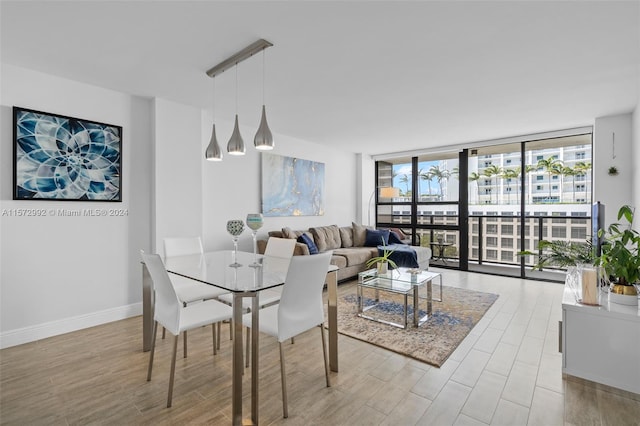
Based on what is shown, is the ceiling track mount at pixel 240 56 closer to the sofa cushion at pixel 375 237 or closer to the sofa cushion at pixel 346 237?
the sofa cushion at pixel 346 237

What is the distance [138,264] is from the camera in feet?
11.5

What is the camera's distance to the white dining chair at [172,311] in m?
1.85

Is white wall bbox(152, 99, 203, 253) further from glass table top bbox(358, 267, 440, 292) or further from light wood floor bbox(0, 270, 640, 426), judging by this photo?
glass table top bbox(358, 267, 440, 292)

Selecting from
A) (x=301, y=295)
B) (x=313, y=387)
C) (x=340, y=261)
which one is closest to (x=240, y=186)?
(x=340, y=261)

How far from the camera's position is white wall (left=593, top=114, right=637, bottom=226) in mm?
4031

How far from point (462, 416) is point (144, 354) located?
2.42 metres

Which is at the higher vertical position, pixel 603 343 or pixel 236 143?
pixel 236 143

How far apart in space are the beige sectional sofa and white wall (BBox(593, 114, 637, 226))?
2.60 metres

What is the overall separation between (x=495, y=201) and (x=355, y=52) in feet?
15.0

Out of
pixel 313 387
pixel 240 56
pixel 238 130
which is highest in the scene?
pixel 240 56

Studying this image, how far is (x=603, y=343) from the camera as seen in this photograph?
209cm

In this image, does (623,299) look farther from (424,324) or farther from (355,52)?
(355,52)

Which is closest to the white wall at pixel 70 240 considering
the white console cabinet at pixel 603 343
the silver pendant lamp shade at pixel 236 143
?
the silver pendant lamp shade at pixel 236 143

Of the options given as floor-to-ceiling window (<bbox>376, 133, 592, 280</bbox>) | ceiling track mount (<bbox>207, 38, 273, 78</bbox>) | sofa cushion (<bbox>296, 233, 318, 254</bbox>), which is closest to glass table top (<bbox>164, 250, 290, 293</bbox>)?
ceiling track mount (<bbox>207, 38, 273, 78</bbox>)
